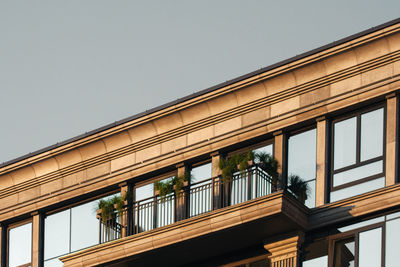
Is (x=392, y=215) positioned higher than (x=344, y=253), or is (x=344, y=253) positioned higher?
(x=392, y=215)

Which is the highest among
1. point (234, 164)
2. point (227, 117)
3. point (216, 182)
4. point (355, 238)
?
point (227, 117)

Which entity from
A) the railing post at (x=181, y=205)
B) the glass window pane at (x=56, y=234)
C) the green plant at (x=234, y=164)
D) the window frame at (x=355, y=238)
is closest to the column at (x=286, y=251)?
the window frame at (x=355, y=238)

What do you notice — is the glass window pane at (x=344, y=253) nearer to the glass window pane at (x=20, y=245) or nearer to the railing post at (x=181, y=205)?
the railing post at (x=181, y=205)

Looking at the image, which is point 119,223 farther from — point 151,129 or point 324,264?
point 324,264

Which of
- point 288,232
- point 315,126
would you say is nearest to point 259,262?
point 288,232

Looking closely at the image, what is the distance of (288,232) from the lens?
1312 inches

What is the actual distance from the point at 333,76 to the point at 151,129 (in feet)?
19.5

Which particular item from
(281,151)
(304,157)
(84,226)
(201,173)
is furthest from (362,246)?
(84,226)

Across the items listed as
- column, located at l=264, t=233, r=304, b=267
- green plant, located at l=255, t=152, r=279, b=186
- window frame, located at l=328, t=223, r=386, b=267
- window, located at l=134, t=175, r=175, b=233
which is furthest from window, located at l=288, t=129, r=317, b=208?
window, located at l=134, t=175, r=175, b=233

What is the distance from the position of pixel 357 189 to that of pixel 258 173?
2.73 m

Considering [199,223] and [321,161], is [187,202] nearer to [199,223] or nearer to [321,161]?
[199,223]

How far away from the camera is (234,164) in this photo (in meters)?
34.5

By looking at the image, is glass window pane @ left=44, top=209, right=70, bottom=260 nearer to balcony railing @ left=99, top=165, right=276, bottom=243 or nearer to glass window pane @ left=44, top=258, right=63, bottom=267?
glass window pane @ left=44, top=258, right=63, bottom=267

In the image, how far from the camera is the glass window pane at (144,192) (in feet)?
122
